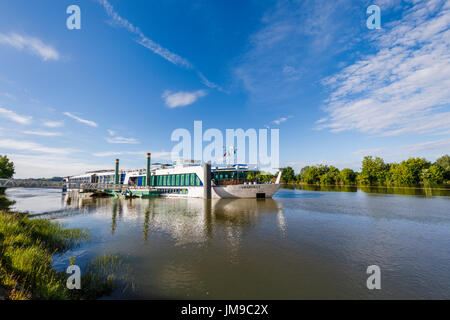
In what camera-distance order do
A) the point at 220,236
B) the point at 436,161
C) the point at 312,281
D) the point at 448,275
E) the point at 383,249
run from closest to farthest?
the point at 312,281, the point at 448,275, the point at 383,249, the point at 220,236, the point at 436,161

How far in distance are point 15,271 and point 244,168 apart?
48550mm

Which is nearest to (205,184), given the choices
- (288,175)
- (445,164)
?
(288,175)

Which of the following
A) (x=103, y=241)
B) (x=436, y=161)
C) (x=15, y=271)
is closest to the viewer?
(x=15, y=271)

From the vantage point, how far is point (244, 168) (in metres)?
54.1

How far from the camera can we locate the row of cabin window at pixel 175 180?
5516 cm

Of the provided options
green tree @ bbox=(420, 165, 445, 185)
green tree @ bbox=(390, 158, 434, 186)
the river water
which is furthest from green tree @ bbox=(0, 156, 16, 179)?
green tree @ bbox=(420, 165, 445, 185)

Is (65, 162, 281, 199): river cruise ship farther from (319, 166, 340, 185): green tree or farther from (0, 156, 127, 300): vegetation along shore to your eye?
(319, 166, 340, 185): green tree

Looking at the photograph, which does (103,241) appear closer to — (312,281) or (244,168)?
(312,281)

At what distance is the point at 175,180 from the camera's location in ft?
197

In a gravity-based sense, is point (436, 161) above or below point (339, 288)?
above

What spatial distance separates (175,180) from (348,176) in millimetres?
123739

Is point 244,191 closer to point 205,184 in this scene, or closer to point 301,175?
point 205,184

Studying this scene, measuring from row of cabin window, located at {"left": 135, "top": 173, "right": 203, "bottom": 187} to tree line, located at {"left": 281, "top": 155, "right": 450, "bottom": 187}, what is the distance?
4551 inches
